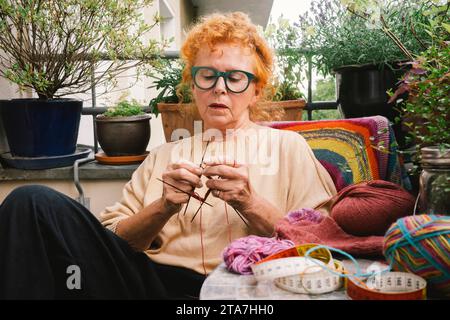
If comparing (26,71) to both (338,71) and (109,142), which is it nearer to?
(109,142)

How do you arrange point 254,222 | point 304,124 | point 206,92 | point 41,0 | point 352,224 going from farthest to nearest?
point 41,0
point 304,124
point 206,92
point 254,222
point 352,224

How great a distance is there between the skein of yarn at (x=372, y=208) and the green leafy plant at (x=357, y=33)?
29.3 inches

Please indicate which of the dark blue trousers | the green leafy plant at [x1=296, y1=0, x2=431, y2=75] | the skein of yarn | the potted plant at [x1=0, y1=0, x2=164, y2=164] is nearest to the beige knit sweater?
the dark blue trousers

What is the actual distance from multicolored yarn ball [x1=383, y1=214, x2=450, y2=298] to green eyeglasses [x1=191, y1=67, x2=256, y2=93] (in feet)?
2.88

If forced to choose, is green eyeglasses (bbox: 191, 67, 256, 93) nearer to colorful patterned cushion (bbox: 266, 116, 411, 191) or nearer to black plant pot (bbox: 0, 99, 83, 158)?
colorful patterned cushion (bbox: 266, 116, 411, 191)

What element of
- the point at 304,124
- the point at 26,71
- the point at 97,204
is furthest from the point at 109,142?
the point at 304,124

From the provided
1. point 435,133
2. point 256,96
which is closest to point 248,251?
point 435,133

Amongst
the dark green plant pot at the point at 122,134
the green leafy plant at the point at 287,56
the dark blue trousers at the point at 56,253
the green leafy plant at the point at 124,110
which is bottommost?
the dark blue trousers at the point at 56,253

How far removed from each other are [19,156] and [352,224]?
5.10ft

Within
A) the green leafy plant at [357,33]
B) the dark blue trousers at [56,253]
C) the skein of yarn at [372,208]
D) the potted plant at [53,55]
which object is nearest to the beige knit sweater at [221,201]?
the dark blue trousers at [56,253]

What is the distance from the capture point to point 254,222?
1.50 m

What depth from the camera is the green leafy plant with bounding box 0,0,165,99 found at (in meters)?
1.97

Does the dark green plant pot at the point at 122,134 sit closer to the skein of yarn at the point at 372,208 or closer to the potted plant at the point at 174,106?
the potted plant at the point at 174,106

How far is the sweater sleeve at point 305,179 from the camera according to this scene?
1.57 m
